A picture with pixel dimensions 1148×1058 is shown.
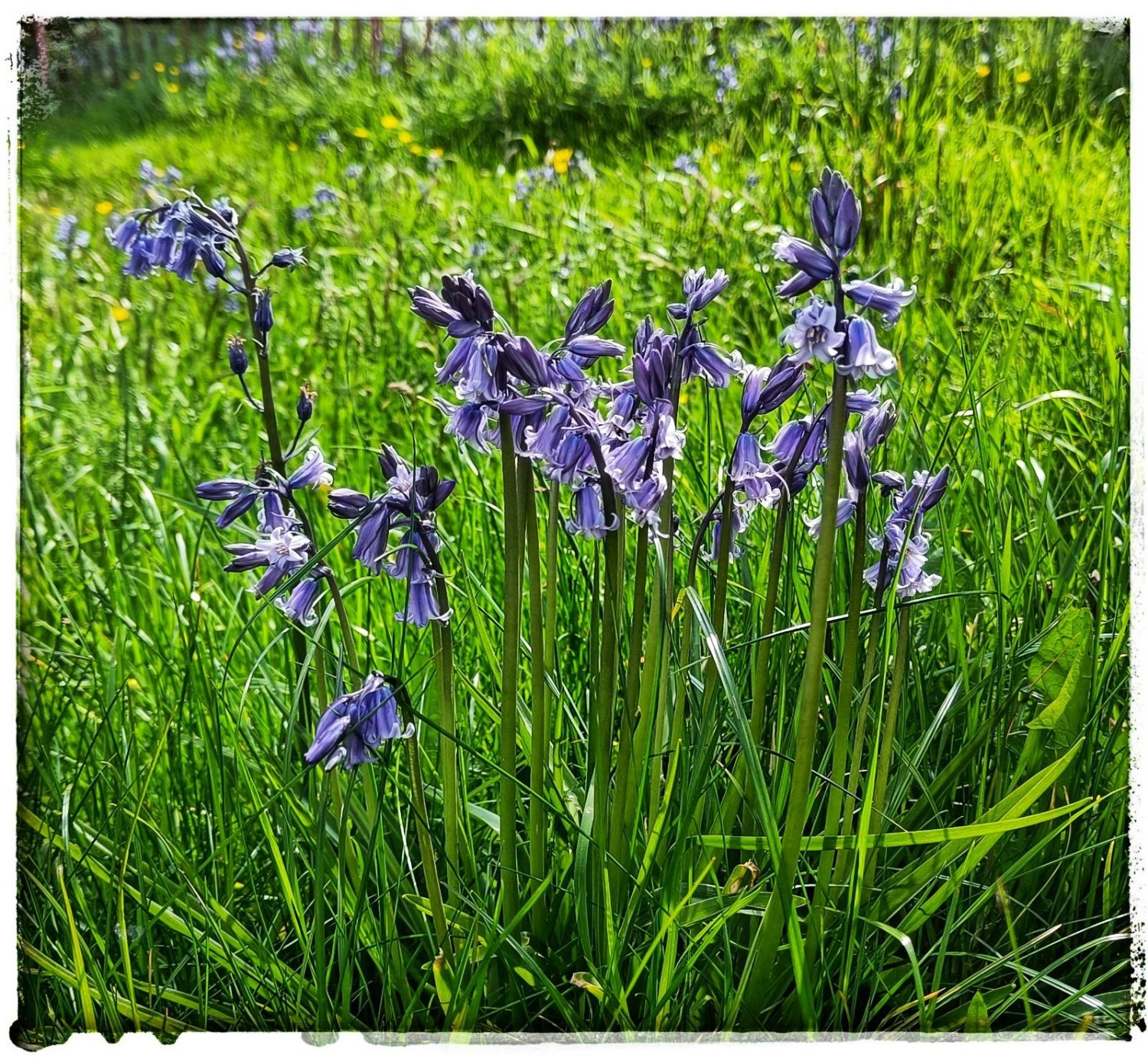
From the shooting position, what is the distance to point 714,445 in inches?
68.4

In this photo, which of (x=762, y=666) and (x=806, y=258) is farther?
(x=762, y=666)

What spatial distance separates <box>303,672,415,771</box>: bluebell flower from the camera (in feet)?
2.88

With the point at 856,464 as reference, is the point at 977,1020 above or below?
below

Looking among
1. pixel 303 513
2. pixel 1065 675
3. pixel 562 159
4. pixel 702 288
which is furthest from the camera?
pixel 562 159

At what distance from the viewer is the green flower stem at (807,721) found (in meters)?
0.78

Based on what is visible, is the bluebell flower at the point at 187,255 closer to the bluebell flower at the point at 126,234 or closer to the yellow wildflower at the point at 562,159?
the bluebell flower at the point at 126,234

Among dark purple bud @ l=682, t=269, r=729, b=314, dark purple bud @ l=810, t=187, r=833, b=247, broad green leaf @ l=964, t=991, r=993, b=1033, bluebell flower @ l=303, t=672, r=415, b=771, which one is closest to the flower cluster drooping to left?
bluebell flower @ l=303, t=672, r=415, b=771

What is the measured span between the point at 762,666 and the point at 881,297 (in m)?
0.37

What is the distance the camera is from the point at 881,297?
77 cm

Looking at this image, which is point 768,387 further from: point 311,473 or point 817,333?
point 311,473

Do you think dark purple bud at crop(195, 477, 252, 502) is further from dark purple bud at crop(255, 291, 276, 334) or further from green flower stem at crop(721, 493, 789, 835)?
green flower stem at crop(721, 493, 789, 835)

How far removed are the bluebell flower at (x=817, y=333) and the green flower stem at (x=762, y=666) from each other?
0.20 m

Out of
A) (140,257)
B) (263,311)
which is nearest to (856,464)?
(263,311)

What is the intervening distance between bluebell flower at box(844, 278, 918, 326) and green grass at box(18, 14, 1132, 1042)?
313mm
